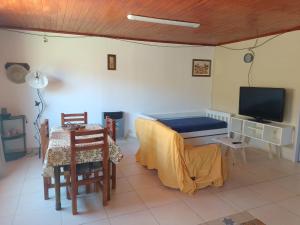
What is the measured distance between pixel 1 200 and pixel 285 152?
4.57 meters

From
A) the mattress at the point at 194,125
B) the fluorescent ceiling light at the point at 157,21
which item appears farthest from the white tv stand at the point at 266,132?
the fluorescent ceiling light at the point at 157,21

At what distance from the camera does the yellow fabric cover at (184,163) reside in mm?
2783

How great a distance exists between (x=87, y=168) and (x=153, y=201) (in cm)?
87

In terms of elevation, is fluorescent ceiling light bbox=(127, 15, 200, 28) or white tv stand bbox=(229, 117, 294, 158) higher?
fluorescent ceiling light bbox=(127, 15, 200, 28)

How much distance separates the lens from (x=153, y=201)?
2.68m

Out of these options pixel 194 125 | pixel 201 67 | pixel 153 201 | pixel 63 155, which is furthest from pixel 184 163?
pixel 201 67

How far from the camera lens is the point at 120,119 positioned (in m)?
5.00

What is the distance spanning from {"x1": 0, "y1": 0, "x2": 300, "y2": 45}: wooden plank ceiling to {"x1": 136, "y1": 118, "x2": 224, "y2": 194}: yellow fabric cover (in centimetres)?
159

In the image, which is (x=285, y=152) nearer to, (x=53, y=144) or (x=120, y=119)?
(x=120, y=119)

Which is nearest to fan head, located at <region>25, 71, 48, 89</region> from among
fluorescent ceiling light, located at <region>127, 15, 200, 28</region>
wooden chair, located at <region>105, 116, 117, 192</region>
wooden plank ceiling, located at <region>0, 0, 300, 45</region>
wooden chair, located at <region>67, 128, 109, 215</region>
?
wooden plank ceiling, located at <region>0, 0, 300, 45</region>

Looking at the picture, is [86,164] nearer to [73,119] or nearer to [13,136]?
[73,119]

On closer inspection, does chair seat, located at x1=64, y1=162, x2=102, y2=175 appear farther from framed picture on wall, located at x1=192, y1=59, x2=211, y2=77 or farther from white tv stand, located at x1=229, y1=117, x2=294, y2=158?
framed picture on wall, located at x1=192, y1=59, x2=211, y2=77

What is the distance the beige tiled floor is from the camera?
234 cm

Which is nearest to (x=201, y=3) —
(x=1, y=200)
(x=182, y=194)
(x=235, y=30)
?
(x=235, y=30)
